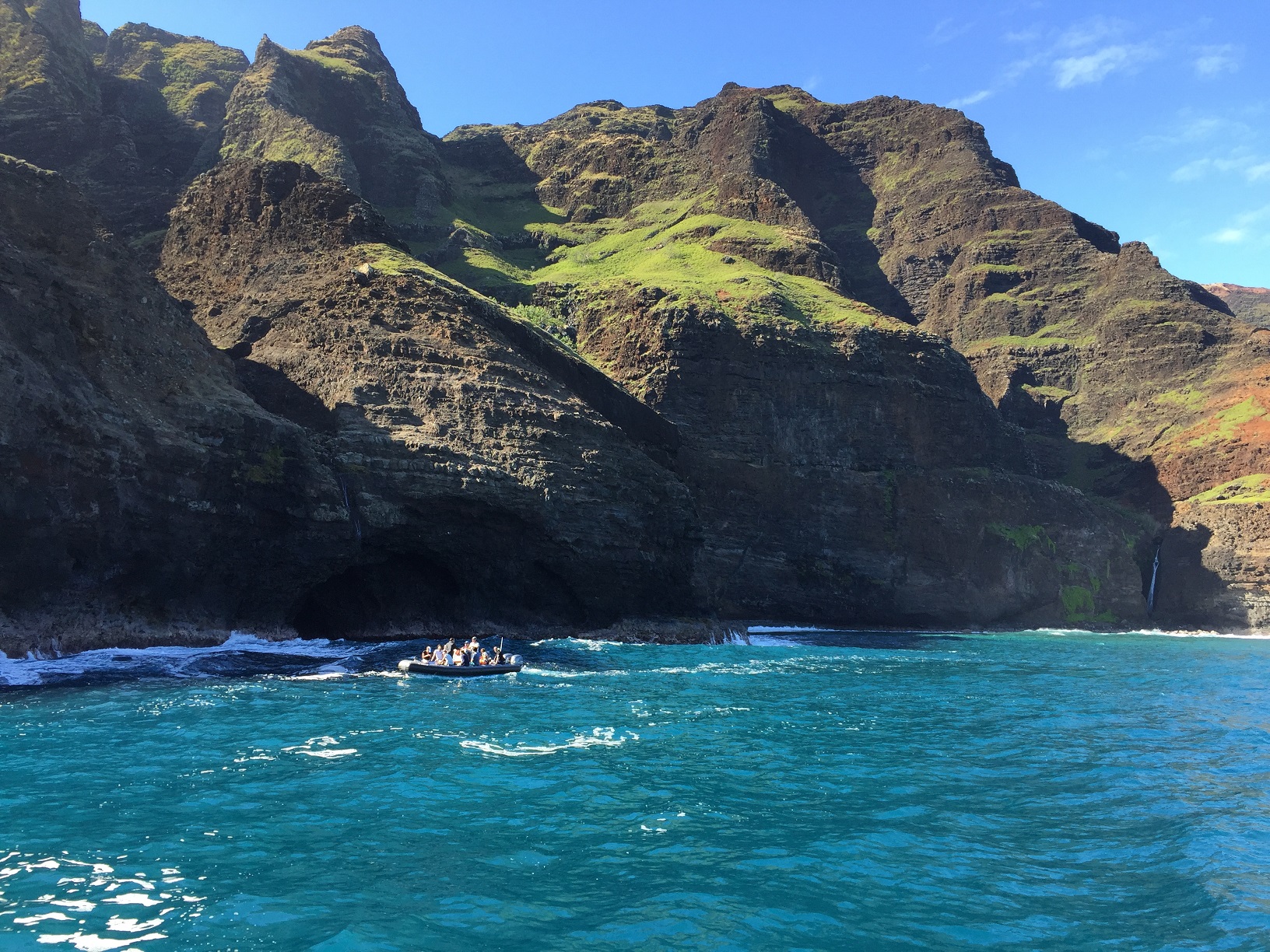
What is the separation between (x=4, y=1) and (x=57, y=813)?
110392mm

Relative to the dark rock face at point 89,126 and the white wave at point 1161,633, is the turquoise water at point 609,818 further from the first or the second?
the dark rock face at point 89,126

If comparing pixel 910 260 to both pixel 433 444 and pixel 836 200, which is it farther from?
pixel 433 444

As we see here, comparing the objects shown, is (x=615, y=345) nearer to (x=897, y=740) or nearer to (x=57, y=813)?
(x=897, y=740)

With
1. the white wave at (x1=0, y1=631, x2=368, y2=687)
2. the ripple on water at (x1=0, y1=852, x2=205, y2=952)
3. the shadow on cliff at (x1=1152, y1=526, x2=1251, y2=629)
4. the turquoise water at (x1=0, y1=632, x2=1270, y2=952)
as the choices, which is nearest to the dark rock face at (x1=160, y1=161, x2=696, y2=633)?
the white wave at (x1=0, y1=631, x2=368, y2=687)

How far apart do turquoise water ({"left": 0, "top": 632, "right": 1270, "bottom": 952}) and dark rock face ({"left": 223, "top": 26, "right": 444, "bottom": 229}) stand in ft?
300

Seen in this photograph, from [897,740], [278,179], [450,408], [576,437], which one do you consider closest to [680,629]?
[576,437]

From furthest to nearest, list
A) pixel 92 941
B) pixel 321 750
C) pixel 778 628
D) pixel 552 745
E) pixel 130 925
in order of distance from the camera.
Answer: pixel 778 628
pixel 552 745
pixel 321 750
pixel 130 925
pixel 92 941

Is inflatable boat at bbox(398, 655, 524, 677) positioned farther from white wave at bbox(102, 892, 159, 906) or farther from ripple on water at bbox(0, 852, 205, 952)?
white wave at bbox(102, 892, 159, 906)

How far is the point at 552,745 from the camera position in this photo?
23.9 m

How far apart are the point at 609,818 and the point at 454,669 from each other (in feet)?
66.9

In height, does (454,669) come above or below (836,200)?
below

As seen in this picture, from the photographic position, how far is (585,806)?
18.2 metres

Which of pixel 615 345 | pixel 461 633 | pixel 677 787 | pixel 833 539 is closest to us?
pixel 677 787

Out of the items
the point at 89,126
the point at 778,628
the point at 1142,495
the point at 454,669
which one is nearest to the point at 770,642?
the point at 778,628
